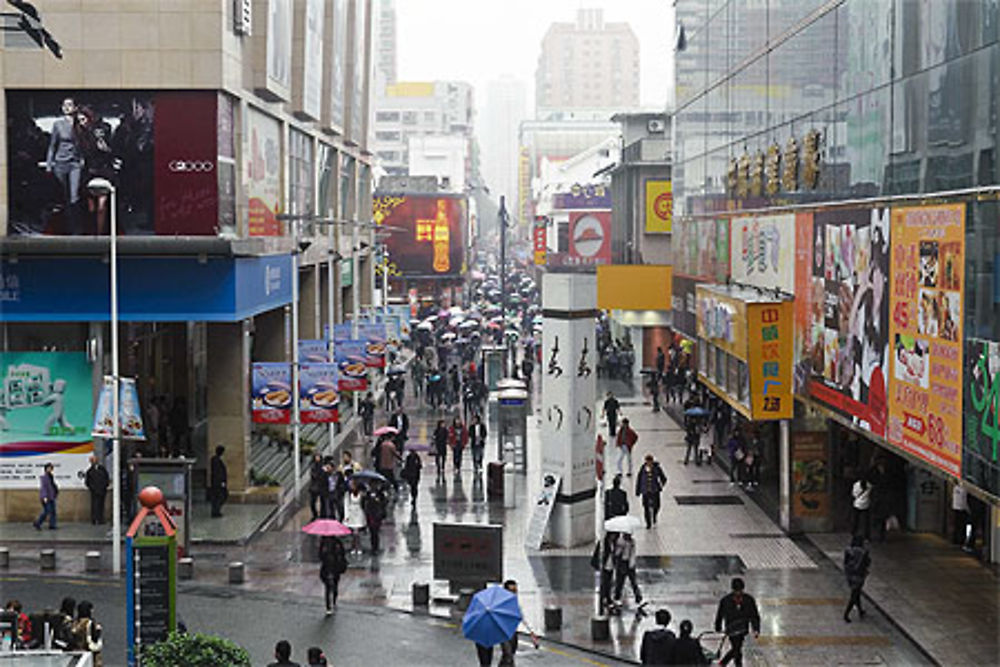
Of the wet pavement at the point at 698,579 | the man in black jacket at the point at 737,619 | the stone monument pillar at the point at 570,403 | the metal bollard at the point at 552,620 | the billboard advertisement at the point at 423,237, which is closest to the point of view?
the man in black jacket at the point at 737,619

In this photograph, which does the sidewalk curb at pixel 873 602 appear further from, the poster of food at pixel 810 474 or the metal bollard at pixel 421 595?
the metal bollard at pixel 421 595

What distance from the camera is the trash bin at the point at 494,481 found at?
35219mm

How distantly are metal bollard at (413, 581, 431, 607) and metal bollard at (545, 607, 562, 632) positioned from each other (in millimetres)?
2611

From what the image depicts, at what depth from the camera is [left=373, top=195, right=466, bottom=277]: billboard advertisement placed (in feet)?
362

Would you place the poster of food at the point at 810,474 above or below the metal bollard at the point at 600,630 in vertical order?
above

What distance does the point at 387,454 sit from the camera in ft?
116

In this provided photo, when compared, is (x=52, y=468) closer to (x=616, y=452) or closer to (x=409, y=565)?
(x=409, y=565)

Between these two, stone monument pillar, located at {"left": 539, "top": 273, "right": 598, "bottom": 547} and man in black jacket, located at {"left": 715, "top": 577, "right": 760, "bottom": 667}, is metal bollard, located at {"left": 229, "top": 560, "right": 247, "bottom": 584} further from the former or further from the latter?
man in black jacket, located at {"left": 715, "top": 577, "right": 760, "bottom": 667}

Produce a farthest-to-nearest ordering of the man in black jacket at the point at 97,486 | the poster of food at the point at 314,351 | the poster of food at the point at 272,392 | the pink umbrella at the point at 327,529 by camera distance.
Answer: the poster of food at the point at 314,351
the poster of food at the point at 272,392
the man in black jacket at the point at 97,486
the pink umbrella at the point at 327,529

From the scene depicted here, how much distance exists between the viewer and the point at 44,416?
3297 cm

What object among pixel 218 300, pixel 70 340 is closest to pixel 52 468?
pixel 70 340

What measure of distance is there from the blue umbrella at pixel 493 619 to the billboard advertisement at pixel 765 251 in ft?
46.2

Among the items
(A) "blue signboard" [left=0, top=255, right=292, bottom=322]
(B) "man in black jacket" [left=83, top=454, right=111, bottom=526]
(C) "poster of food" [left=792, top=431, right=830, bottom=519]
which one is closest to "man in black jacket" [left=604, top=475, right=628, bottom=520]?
(C) "poster of food" [left=792, top=431, right=830, bottom=519]

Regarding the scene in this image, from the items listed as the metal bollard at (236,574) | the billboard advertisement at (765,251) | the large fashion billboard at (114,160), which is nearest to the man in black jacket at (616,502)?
the billboard advertisement at (765,251)
